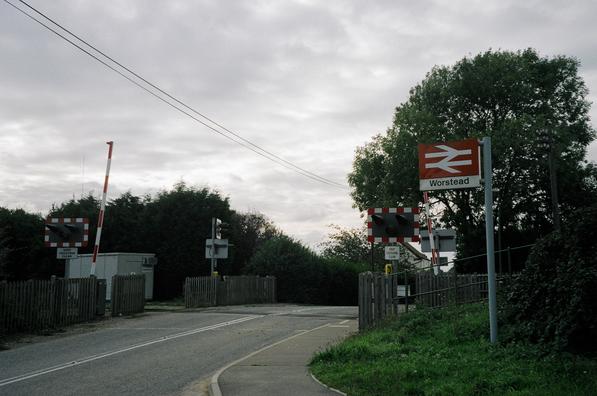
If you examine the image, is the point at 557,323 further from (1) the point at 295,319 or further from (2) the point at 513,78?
(2) the point at 513,78

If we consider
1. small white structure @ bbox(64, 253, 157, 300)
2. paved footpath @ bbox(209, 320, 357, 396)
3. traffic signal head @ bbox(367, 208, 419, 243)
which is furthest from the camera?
small white structure @ bbox(64, 253, 157, 300)

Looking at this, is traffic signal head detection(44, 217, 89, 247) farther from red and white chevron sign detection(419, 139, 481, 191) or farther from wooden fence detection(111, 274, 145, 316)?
red and white chevron sign detection(419, 139, 481, 191)

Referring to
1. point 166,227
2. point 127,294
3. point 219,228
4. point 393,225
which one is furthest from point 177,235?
point 393,225

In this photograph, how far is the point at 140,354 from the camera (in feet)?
42.2

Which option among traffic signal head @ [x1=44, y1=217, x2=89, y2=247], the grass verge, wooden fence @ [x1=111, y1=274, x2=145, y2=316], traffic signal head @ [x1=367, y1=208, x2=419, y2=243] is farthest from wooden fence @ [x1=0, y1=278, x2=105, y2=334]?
the grass verge

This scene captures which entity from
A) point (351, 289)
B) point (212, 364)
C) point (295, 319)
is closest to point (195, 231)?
point (351, 289)

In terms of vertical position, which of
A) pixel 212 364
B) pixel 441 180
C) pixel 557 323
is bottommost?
pixel 212 364

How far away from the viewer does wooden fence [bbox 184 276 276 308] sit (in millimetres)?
27016

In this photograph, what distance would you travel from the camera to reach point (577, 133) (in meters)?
39.2

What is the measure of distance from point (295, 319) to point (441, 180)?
11746mm

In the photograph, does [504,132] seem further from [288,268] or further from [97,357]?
[97,357]

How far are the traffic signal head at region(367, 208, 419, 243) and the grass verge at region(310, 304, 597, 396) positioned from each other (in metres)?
4.71

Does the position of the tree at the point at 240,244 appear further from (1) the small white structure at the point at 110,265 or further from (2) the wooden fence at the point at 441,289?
(2) the wooden fence at the point at 441,289

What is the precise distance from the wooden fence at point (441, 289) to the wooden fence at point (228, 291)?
12634mm
